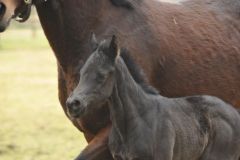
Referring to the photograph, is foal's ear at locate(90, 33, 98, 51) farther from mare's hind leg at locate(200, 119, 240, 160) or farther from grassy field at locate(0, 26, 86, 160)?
grassy field at locate(0, 26, 86, 160)

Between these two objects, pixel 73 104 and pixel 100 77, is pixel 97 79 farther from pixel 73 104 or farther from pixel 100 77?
pixel 73 104

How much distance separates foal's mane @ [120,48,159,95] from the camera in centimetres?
493

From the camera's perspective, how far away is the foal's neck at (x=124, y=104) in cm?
480

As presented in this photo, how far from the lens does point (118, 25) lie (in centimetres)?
534

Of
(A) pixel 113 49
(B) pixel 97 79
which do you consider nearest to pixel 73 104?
(B) pixel 97 79

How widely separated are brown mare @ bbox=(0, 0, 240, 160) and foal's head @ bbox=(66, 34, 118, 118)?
0.43 meters

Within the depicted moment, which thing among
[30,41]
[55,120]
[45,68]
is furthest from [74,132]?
[30,41]

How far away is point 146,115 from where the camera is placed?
493cm

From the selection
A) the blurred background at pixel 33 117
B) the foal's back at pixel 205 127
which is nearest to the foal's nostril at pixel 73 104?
the foal's back at pixel 205 127

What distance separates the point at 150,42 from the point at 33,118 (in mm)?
7429

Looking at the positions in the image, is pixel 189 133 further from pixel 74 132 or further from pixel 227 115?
pixel 74 132

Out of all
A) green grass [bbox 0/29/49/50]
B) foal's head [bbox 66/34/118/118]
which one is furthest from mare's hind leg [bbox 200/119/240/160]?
green grass [bbox 0/29/49/50]

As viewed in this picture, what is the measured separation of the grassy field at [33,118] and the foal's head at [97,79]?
4.34 metres

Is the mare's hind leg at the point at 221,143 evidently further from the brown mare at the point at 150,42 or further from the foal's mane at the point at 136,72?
the foal's mane at the point at 136,72
